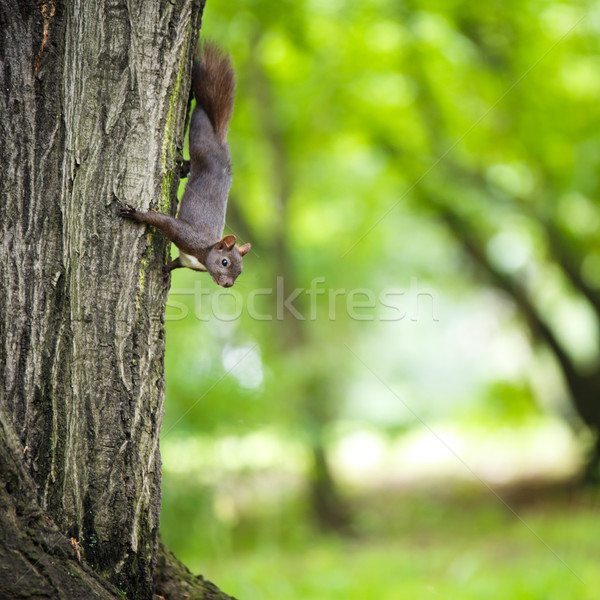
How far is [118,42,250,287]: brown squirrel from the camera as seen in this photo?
232 centimetres

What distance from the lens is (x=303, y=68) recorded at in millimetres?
6504

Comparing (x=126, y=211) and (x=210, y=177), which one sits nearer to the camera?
(x=126, y=211)

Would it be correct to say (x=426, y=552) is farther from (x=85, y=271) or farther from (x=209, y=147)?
(x=85, y=271)

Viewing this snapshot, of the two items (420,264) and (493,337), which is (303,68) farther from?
(493,337)

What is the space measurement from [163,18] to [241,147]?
5.28 metres

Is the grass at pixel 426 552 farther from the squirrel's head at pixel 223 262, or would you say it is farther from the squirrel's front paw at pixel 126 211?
the squirrel's front paw at pixel 126 211

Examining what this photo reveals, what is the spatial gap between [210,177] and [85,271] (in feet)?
2.83

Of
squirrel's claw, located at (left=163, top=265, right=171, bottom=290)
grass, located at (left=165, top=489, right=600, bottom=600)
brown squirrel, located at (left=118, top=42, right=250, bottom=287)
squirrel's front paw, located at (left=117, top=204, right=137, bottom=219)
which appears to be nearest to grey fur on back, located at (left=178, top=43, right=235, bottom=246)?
brown squirrel, located at (left=118, top=42, right=250, bottom=287)

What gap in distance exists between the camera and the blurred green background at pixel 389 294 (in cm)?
488

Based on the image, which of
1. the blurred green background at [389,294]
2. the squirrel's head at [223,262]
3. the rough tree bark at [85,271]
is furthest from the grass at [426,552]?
the rough tree bark at [85,271]

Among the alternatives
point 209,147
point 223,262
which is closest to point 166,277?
point 223,262

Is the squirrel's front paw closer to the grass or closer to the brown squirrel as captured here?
the brown squirrel

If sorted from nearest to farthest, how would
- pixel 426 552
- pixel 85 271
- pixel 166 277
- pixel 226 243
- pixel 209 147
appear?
pixel 85 271, pixel 166 277, pixel 226 243, pixel 209 147, pixel 426 552

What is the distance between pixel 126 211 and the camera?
5.88 ft
